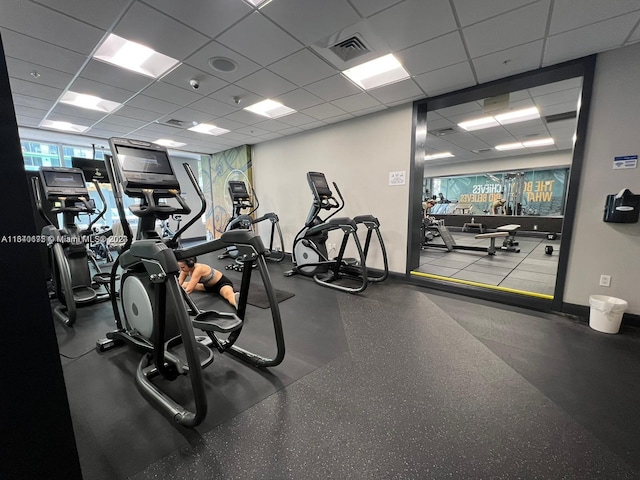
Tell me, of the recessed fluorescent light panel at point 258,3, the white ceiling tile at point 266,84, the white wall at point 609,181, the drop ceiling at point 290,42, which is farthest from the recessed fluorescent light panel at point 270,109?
the white wall at point 609,181

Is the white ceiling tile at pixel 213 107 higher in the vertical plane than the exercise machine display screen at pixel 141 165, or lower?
higher

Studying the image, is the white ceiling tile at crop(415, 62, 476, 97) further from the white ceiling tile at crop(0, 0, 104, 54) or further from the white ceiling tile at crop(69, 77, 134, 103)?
the white ceiling tile at crop(69, 77, 134, 103)

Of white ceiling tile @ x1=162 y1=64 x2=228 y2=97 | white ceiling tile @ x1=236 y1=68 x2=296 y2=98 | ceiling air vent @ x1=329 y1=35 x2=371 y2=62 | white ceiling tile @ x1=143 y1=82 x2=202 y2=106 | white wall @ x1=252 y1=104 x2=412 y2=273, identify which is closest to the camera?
ceiling air vent @ x1=329 y1=35 x2=371 y2=62

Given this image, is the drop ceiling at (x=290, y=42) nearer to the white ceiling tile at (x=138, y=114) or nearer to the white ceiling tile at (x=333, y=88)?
the white ceiling tile at (x=333, y=88)

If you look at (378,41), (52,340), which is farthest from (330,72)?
(52,340)

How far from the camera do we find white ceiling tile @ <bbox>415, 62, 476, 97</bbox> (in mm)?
3033

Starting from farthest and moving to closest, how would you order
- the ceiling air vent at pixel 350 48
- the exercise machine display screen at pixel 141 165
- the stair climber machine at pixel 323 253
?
the stair climber machine at pixel 323 253 → the ceiling air vent at pixel 350 48 → the exercise machine display screen at pixel 141 165

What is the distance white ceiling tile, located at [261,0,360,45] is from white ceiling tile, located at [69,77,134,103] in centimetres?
261

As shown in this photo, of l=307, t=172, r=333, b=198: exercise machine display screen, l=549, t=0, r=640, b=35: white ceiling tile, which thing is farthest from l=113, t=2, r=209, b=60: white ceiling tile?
l=549, t=0, r=640, b=35: white ceiling tile

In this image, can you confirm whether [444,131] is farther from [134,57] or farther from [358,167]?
[134,57]

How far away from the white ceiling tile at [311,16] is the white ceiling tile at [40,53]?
7.11 feet

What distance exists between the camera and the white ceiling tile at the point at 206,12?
79.7 inches

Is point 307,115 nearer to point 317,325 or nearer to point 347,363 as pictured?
point 317,325

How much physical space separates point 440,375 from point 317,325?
1.26 meters
